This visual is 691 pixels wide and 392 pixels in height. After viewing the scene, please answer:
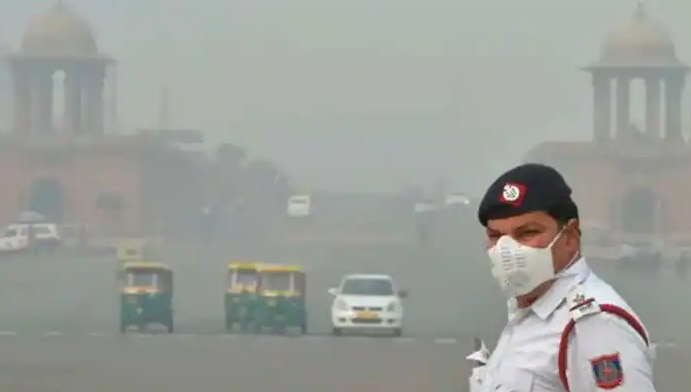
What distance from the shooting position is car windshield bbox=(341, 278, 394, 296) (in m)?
15.1

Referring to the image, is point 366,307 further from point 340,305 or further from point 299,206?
point 299,206

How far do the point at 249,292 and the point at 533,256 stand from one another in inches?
562

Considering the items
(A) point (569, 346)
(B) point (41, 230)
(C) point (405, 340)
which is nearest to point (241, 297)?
(C) point (405, 340)

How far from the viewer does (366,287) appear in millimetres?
15227

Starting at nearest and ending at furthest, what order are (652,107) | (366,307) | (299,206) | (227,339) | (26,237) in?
(227,339)
(366,307)
(26,237)
(299,206)
(652,107)

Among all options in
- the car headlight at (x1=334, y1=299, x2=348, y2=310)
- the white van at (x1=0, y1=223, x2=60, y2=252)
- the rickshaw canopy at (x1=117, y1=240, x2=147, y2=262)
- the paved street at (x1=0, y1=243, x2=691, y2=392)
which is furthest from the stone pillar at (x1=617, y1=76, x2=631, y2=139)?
the car headlight at (x1=334, y1=299, x2=348, y2=310)

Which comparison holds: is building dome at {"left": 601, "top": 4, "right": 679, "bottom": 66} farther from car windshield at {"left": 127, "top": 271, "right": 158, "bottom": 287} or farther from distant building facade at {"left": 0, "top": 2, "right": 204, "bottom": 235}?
car windshield at {"left": 127, "top": 271, "right": 158, "bottom": 287}

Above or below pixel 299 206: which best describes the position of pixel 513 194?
above

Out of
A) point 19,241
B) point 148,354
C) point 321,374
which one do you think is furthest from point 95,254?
point 321,374

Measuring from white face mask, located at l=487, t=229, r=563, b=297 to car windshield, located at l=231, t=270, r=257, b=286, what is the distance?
14.3 m

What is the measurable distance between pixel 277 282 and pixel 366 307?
3.41ft

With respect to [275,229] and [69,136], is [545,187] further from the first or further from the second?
[69,136]

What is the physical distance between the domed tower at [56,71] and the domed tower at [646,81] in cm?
747

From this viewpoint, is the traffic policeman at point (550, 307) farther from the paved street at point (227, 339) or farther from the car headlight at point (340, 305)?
the car headlight at point (340, 305)
